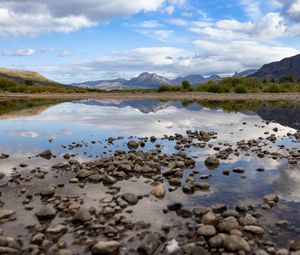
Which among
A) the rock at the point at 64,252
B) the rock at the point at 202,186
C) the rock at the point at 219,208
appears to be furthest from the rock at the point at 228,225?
the rock at the point at 64,252

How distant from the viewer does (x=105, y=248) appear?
8.22 m

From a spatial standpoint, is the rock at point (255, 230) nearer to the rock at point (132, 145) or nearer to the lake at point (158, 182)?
the lake at point (158, 182)

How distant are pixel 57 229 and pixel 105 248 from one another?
5.93 feet

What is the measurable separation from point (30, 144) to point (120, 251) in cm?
1615

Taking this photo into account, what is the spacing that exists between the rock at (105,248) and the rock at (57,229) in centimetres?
142

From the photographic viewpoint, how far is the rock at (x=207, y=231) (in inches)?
356

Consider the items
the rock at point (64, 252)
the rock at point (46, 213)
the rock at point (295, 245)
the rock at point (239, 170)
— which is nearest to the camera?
the rock at point (64, 252)

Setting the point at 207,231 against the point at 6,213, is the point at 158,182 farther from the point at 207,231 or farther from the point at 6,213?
the point at 6,213

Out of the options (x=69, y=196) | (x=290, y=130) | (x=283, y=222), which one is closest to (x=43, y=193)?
(x=69, y=196)

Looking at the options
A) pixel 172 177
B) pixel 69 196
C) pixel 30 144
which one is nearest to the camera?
pixel 69 196

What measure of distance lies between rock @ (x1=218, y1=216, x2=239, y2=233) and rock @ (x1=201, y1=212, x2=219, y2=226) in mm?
204

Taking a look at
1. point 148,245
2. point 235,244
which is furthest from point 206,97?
point 148,245

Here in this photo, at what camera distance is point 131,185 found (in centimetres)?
1340

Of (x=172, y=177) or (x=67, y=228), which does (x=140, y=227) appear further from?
(x=172, y=177)
